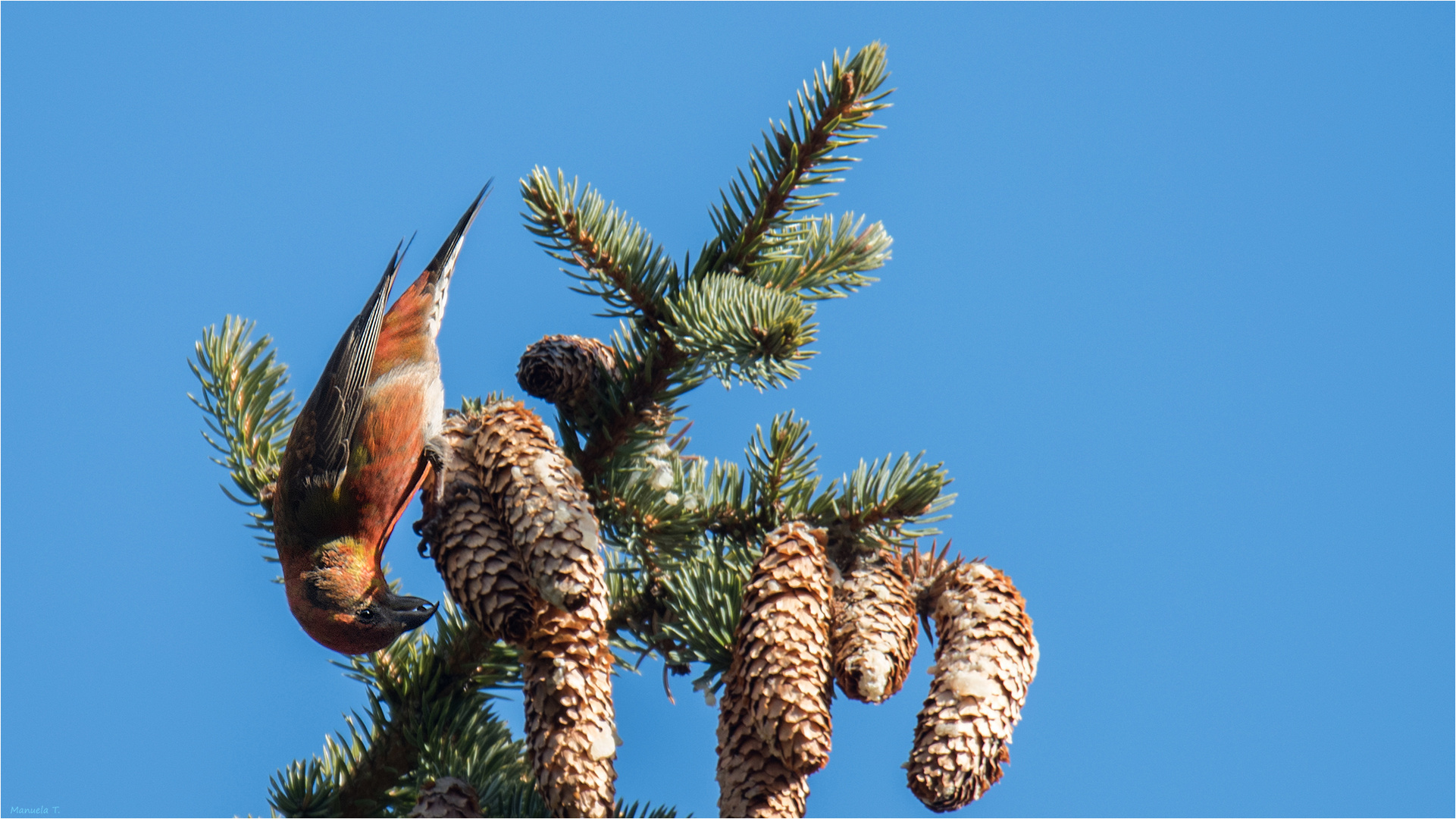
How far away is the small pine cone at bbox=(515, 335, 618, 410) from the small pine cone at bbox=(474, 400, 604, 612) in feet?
0.54

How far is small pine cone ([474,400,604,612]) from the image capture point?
2064 mm

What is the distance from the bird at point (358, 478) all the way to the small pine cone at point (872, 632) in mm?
949

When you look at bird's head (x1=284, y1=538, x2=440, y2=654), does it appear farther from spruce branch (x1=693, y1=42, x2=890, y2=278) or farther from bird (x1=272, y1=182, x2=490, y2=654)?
spruce branch (x1=693, y1=42, x2=890, y2=278)

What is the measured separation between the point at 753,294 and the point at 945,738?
948 mm

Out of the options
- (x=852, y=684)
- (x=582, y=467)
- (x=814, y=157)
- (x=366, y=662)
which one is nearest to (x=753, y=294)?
(x=814, y=157)

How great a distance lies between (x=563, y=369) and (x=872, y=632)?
0.96 meters

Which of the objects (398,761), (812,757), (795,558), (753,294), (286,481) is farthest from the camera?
(286,481)

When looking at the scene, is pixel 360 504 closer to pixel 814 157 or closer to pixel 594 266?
pixel 594 266

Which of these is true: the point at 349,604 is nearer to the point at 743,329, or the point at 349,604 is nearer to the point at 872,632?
the point at 743,329

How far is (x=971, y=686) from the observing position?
2.04 m

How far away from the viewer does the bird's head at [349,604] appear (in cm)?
266

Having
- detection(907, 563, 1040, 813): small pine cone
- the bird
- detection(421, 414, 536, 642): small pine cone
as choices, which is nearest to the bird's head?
the bird

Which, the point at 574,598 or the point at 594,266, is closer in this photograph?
the point at 574,598

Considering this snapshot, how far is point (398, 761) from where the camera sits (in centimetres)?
252
